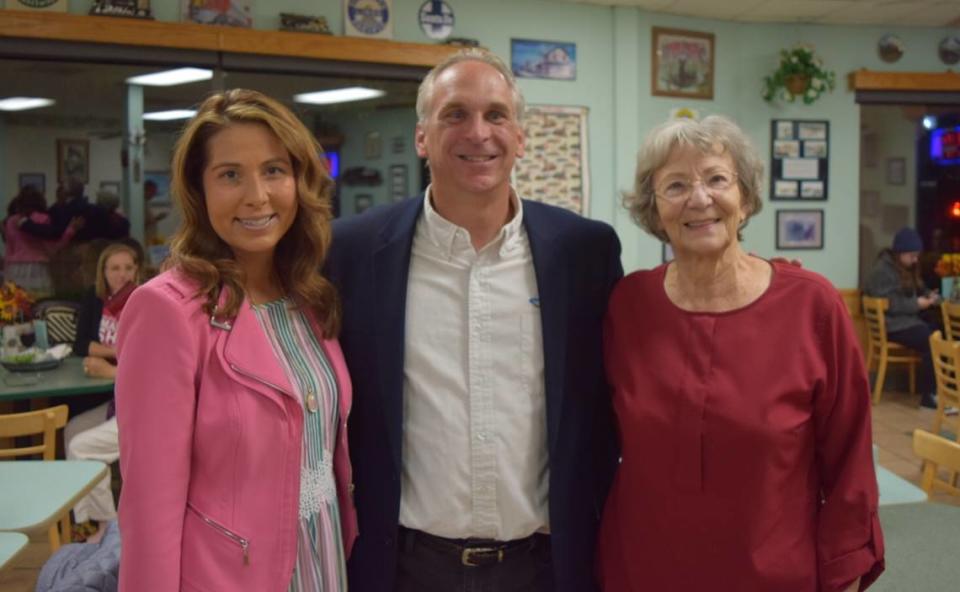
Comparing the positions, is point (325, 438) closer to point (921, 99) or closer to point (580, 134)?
point (580, 134)

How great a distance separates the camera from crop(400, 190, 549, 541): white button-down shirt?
5.91 feet

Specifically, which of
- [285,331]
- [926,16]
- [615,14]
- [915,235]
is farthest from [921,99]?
[285,331]

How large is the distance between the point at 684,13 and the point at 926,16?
217 centimetres

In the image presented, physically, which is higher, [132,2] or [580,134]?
[132,2]

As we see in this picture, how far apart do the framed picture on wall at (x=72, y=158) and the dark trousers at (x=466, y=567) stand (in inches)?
190

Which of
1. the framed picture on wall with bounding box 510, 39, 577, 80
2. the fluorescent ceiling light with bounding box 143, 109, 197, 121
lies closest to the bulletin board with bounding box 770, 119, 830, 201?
the framed picture on wall with bounding box 510, 39, 577, 80

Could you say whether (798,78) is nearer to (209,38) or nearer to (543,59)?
(543,59)

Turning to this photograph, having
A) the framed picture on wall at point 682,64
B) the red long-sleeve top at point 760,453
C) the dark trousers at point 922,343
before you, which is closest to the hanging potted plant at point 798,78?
the framed picture on wall at point 682,64

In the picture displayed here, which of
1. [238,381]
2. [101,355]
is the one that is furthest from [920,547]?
[101,355]

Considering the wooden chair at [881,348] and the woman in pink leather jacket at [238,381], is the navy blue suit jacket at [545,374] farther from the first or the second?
the wooden chair at [881,348]

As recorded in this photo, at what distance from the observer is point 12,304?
4.89 meters

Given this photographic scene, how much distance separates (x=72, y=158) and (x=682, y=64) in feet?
15.6

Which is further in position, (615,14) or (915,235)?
(915,235)

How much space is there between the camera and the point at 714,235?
1755 mm
